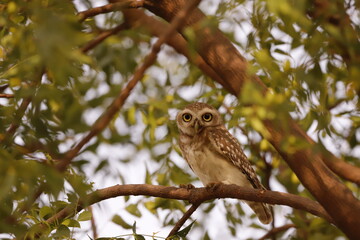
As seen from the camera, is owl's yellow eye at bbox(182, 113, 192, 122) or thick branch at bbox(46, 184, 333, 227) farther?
owl's yellow eye at bbox(182, 113, 192, 122)

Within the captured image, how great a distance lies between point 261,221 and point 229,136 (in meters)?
0.67

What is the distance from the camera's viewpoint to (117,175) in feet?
7.90

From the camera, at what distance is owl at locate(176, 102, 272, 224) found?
3957 mm

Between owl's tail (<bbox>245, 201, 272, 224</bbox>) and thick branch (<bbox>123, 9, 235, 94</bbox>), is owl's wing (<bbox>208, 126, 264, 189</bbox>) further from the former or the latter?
thick branch (<bbox>123, 9, 235, 94</bbox>)

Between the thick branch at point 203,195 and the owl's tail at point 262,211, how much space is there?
116 centimetres

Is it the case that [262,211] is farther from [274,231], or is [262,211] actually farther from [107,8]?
[107,8]

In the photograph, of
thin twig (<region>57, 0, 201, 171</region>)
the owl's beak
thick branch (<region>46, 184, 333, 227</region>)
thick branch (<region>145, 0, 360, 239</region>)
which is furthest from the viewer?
the owl's beak

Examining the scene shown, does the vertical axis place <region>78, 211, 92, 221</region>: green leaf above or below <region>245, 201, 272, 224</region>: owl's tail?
above

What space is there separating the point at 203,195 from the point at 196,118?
1146 mm

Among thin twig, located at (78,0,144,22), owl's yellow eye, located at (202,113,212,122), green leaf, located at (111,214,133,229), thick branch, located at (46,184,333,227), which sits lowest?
owl's yellow eye, located at (202,113,212,122)

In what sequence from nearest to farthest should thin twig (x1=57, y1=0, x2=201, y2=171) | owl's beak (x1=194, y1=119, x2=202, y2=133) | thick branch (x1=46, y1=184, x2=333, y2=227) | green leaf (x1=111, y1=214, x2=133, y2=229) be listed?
thin twig (x1=57, y1=0, x2=201, y2=171) < thick branch (x1=46, y1=184, x2=333, y2=227) < green leaf (x1=111, y1=214, x2=133, y2=229) < owl's beak (x1=194, y1=119, x2=202, y2=133)

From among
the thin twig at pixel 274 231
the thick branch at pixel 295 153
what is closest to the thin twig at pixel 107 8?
the thick branch at pixel 295 153

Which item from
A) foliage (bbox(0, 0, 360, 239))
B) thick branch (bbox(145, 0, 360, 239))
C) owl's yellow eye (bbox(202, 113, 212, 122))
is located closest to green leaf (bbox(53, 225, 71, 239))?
foliage (bbox(0, 0, 360, 239))

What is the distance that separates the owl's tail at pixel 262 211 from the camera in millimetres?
4082
